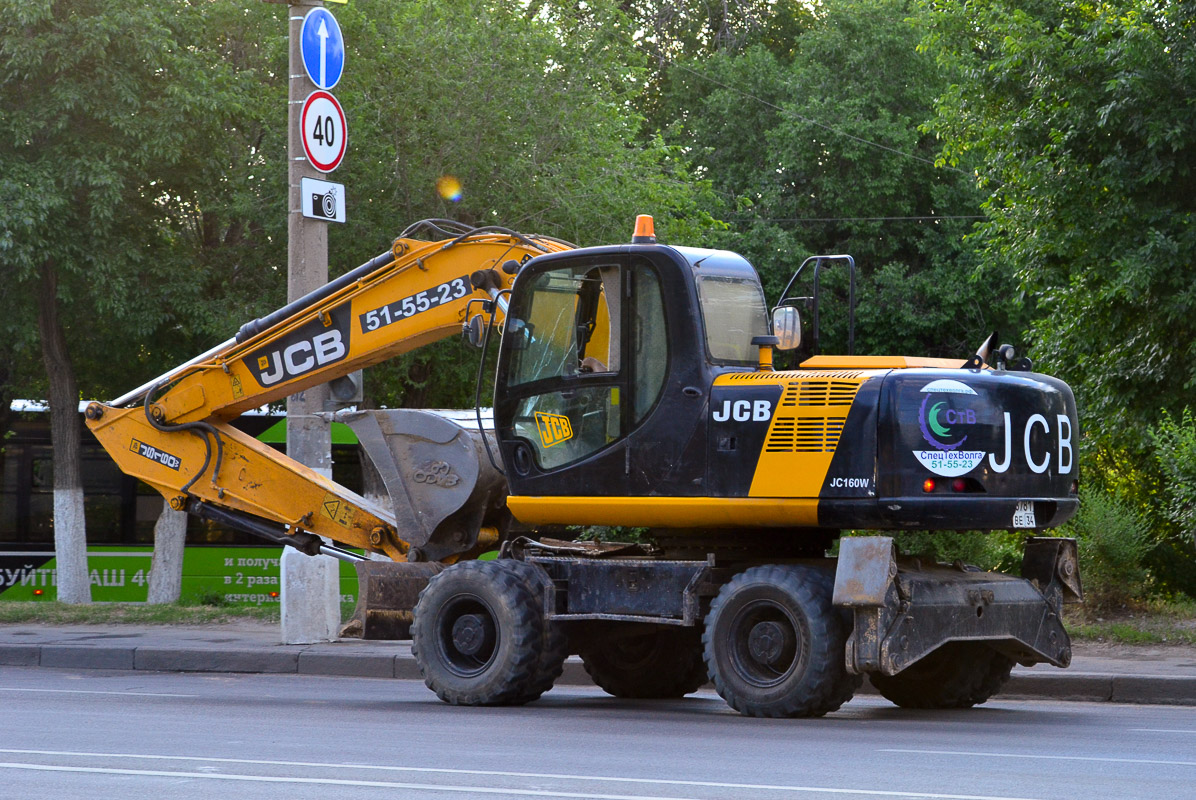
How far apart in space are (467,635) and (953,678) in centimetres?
324

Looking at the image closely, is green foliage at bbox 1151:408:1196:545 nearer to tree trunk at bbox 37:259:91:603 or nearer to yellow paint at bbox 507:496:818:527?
yellow paint at bbox 507:496:818:527

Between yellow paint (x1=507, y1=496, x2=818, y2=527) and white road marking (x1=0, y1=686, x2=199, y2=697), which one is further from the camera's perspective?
white road marking (x1=0, y1=686, x2=199, y2=697)

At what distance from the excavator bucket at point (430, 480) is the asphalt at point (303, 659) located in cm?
232

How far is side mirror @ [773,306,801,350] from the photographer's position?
9883 millimetres

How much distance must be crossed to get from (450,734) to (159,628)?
862 cm

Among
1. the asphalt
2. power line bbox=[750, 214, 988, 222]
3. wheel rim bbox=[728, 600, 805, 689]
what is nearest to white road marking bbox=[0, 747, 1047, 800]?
wheel rim bbox=[728, 600, 805, 689]

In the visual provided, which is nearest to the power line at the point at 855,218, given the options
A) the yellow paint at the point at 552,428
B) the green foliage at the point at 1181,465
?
the green foliage at the point at 1181,465

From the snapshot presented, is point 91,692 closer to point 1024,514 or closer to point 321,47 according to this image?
point 321,47

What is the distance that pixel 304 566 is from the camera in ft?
48.0

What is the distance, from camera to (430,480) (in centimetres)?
1120

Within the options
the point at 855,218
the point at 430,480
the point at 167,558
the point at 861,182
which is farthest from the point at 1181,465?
the point at 855,218

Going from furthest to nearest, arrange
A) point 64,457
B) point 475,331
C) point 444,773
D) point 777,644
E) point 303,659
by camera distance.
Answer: point 64,457
point 303,659
point 475,331
point 777,644
point 444,773

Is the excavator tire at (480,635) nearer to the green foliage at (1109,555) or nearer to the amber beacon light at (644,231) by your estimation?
the amber beacon light at (644,231)

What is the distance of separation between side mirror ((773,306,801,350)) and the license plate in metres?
1.67
